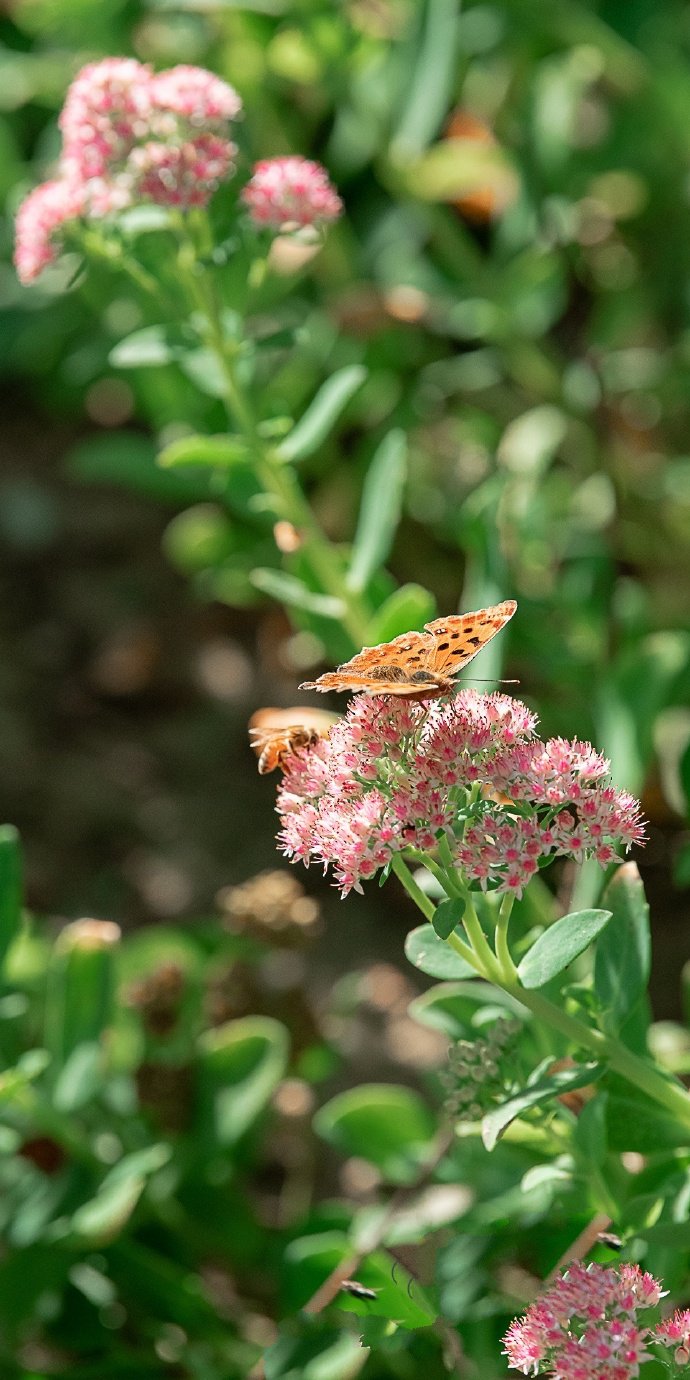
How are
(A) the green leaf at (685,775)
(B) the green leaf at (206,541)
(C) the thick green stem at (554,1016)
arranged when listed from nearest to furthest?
(C) the thick green stem at (554,1016) < (A) the green leaf at (685,775) < (B) the green leaf at (206,541)

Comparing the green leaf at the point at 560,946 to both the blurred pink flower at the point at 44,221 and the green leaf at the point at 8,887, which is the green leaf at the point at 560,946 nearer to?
the green leaf at the point at 8,887

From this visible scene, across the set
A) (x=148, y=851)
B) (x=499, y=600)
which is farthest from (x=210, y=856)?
(x=499, y=600)

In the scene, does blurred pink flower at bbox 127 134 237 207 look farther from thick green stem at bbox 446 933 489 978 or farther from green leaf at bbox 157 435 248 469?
thick green stem at bbox 446 933 489 978

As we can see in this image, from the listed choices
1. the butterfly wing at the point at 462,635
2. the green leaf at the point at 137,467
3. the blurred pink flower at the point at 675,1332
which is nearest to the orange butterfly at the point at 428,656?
the butterfly wing at the point at 462,635

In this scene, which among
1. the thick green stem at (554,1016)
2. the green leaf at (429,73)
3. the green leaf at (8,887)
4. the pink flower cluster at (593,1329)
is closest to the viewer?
the pink flower cluster at (593,1329)

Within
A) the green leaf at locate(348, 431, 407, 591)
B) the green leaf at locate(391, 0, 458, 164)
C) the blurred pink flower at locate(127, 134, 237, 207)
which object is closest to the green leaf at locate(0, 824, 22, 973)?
the green leaf at locate(348, 431, 407, 591)

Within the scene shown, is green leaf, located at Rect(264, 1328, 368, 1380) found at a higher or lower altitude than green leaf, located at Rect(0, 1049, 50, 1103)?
lower

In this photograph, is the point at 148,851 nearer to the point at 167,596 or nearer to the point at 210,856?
the point at 210,856

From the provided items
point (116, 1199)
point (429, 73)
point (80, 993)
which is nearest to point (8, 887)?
point (80, 993)
